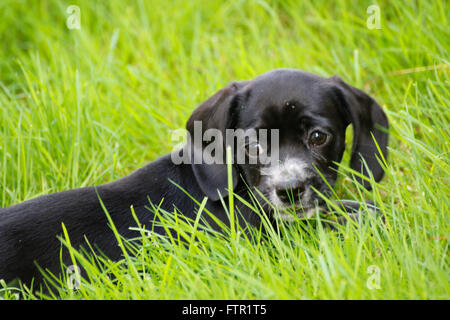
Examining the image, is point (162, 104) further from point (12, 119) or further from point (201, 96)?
point (12, 119)

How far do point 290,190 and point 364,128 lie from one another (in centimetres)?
69

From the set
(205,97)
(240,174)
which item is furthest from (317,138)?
(205,97)

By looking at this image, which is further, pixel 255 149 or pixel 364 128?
pixel 364 128

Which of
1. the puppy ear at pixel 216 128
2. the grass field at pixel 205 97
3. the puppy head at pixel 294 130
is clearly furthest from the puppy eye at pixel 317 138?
the puppy ear at pixel 216 128

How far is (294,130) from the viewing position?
345 centimetres

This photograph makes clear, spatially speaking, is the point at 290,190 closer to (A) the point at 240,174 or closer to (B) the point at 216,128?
(A) the point at 240,174

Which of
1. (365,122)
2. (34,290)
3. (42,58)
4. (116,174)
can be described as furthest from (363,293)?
(42,58)

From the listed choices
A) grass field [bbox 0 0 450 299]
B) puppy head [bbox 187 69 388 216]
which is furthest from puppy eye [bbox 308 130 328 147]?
grass field [bbox 0 0 450 299]

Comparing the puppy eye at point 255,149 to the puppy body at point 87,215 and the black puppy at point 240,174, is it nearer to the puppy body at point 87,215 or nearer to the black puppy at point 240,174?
the black puppy at point 240,174

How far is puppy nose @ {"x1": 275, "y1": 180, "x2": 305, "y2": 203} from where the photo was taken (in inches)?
129

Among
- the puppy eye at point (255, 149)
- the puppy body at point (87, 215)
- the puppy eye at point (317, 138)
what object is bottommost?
the puppy body at point (87, 215)

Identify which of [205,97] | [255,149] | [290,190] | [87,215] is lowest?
[87,215]

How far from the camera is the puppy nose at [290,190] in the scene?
3.28m

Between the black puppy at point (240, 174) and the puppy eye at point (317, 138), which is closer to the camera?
the black puppy at point (240, 174)
